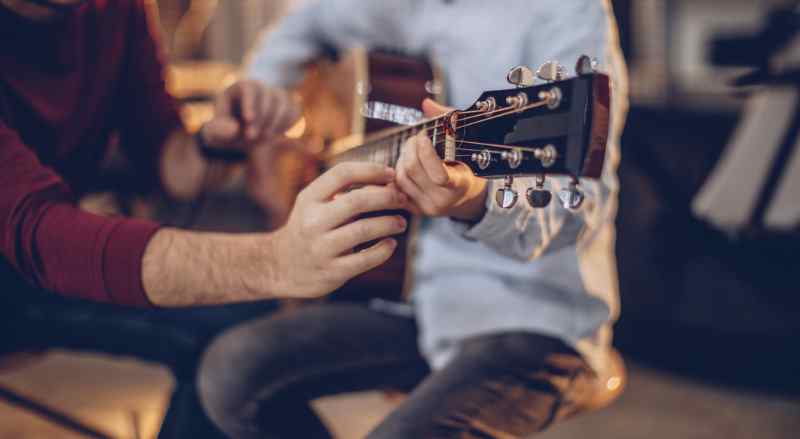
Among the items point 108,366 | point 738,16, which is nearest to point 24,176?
point 108,366

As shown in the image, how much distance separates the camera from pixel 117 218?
782 mm

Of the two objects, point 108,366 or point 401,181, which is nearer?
point 401,181

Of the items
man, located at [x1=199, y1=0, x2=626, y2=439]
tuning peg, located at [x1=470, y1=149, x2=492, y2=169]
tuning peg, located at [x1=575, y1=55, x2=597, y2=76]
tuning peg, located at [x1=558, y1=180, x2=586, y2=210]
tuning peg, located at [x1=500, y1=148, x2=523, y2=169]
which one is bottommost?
man, located at [x1=199, y1=0, x2=626, y2=439]

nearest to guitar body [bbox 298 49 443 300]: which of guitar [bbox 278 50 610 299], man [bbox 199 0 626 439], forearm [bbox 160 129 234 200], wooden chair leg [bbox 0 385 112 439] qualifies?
man [bbox 199 0 626 439]

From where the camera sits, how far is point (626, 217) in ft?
7.81

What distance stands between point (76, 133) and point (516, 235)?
2.86ft

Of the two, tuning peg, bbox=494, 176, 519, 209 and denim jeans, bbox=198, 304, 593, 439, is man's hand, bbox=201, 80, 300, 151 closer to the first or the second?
denim jeans, bbox=198, 304, 593, 439

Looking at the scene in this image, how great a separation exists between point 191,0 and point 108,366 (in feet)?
8.45

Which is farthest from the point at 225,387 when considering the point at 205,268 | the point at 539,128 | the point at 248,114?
the point at 539,128

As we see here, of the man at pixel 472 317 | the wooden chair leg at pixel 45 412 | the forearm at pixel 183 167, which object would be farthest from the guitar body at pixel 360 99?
the wooden chair leg at pixel 45 412

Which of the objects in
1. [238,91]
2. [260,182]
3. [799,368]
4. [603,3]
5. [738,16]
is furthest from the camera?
[738,16]

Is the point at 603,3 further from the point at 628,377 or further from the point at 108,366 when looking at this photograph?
the point at 108,366

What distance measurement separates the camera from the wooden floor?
166 centimetres

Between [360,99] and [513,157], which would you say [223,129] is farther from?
[513,157]
